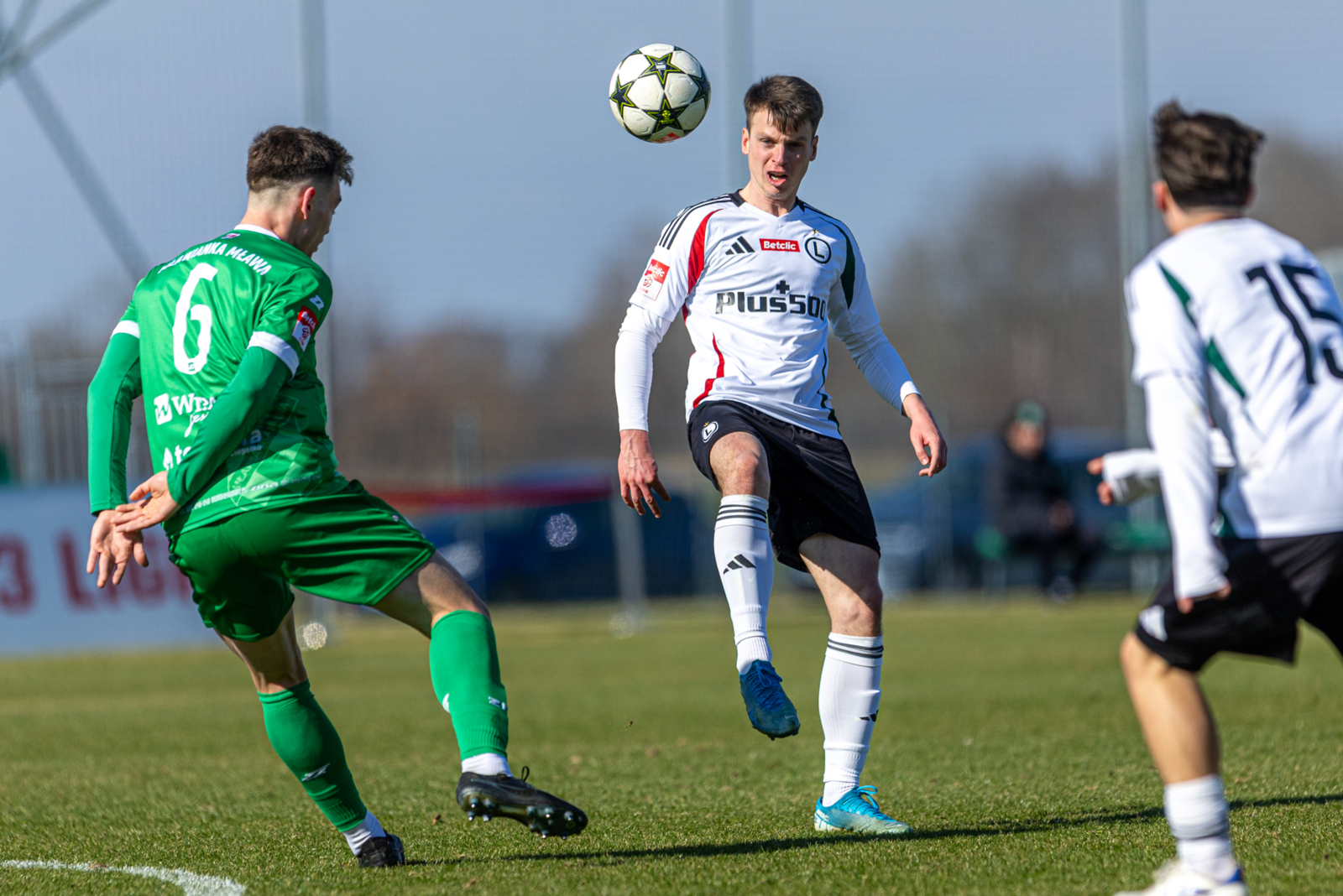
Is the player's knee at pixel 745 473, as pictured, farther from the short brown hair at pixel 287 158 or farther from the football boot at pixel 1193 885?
the football boot at pixel 1193 885

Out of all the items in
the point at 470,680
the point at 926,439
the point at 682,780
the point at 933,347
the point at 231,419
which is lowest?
the point at 933,347

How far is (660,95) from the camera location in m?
6.19

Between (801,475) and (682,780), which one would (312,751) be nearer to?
(801,475)

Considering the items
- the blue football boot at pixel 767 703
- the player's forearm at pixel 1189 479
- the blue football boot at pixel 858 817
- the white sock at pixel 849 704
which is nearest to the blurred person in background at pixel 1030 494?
the white sock at pixel 849 704

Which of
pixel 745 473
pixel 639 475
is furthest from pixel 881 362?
pixel 639 475

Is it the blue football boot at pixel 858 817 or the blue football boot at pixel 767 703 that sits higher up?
the blue football boot at pixel 767 703

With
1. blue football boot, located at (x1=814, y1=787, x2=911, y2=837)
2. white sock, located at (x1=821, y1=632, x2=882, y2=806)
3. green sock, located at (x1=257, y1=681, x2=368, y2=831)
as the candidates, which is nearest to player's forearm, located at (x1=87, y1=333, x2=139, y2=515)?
green sock, located at (x1=257, y1=681, x2=368, y2=831)

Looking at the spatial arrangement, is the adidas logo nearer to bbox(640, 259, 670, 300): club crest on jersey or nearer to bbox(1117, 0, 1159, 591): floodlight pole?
bbox(640, 259, 670, 300): club crest on jersey

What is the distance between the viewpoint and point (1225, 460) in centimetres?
351

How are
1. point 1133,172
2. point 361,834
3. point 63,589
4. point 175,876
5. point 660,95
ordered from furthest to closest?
1. point 1133,172
2. point 63,589
3. point 660,95
4. point 361,834
5. point 175,876

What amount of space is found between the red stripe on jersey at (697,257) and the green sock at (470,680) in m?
1.54

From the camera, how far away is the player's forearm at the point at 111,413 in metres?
4.59

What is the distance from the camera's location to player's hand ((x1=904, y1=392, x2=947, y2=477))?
17.6 ft

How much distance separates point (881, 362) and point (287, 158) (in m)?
2.38
